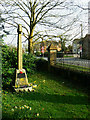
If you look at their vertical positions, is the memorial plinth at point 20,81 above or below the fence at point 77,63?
below

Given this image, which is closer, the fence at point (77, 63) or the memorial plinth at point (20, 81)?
the memorial plinth at point (20, 81)

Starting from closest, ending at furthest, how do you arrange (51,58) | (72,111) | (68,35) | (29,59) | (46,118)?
(46,118)
(72,111)
(29,59)
(51,58)
(68,35)

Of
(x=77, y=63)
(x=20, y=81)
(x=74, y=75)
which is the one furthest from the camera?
(x=77, y=63)

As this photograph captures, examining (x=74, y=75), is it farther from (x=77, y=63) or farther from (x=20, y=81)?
(x=20, y=81)

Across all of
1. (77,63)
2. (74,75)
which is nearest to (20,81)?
(74,75)

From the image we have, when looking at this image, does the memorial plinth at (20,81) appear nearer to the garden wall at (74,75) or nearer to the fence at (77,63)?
the garden wall at (74,75)

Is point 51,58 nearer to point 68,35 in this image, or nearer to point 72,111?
point 68,35

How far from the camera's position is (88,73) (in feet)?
18.7

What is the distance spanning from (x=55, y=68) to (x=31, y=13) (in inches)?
234

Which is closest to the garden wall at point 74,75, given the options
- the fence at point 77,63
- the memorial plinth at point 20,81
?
the fence at point 77,63

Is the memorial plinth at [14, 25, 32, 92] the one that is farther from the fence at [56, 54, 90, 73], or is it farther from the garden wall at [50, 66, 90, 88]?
the fence at [56, 54, 90, 73]

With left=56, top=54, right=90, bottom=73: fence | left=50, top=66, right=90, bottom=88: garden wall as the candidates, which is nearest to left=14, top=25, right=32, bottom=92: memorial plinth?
left=50, top=66, right=90, bottom=88: garden wall

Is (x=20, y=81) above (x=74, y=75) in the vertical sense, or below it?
below

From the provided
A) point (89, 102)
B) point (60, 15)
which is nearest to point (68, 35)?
point (60, 15)
